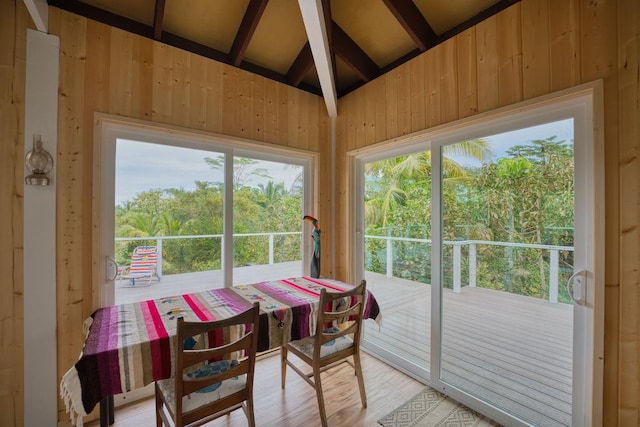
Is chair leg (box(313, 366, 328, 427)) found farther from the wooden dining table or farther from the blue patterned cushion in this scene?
the blue patterned cushion

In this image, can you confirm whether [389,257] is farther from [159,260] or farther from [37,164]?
[37,164]

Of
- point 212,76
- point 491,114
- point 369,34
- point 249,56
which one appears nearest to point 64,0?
point 212,76

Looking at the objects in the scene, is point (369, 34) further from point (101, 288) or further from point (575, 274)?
point (101, 288)

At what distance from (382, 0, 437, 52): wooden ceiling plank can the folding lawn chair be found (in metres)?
2.58

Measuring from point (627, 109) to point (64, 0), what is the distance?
11.1 feet

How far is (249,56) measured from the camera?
260cm

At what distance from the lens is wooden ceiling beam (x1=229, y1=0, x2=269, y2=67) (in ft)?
6.75

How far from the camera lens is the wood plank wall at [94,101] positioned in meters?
1.82

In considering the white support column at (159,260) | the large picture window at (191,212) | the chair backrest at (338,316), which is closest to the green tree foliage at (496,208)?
the chair backrest at (338,316)

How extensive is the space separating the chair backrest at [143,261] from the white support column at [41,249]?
0.46 m

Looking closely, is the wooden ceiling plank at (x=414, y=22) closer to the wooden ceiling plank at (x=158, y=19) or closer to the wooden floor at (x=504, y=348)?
the wooden ceiling plank at (x=158, y=19)

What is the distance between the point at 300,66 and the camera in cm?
271

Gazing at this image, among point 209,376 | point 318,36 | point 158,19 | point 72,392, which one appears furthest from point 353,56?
point 72,392

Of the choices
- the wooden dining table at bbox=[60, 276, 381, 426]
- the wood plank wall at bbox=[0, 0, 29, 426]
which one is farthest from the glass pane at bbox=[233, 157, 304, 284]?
the wood plank wall at bbox=[0, 0, 29, 426]
